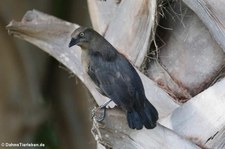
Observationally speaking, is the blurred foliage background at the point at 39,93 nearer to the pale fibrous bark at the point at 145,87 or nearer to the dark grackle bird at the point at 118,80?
the pale fibrous bark at the point at 145,87

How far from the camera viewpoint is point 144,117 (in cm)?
164

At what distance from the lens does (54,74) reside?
2.80 metres

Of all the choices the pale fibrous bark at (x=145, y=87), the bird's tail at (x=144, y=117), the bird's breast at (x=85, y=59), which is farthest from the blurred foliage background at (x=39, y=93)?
the bird's tail at (x=144, y=117)

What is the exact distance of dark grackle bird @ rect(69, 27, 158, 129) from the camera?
5.38 ft

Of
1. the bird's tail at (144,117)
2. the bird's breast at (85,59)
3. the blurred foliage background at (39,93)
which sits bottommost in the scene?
the blurred foliage background at (39,93)

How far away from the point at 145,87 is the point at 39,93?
3.30 feet

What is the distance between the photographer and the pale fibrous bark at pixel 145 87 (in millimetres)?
1619

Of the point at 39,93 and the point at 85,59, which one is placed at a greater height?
the point at 85,59

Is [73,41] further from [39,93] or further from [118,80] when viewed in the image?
[39,93]

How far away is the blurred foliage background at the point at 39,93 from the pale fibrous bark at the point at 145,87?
0.46m

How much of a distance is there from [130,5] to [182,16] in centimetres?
13

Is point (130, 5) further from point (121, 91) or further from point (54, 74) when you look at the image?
point (54, 74)

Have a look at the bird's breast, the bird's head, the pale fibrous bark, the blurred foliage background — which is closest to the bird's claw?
the pale fibrous bark

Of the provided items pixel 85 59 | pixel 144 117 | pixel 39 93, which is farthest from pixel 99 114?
pixel 39 93
